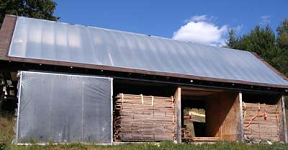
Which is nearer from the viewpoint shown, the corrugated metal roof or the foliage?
the corrugated metal roof

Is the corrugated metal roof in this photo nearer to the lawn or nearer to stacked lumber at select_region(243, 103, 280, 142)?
stacked lumber at select_region(243, 103, 280, 142)

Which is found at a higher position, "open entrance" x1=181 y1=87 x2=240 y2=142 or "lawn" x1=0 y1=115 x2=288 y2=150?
"open entrance" x1=181 y1=87 x2=240 y2=142

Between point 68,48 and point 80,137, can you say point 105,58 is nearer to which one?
point 68,48

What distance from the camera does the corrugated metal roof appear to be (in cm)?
1451

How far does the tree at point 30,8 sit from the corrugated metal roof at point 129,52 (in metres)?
15.9

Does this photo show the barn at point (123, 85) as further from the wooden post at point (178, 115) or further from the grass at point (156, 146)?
the grass at point (156, 146)

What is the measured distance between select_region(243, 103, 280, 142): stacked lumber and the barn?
5cm

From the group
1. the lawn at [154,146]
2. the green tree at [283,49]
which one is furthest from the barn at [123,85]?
the green tree at [283,49]

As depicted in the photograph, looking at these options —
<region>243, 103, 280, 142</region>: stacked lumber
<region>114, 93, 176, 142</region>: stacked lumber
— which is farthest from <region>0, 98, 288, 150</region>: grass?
<region>243, 103, 280, 142</region>: stacked lumber

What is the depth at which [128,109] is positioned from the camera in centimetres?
1523

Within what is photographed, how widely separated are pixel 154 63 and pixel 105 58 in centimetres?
220

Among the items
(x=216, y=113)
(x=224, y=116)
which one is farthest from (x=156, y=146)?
(x=216, y=113)

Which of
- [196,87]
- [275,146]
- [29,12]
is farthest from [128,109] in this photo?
[29,12]

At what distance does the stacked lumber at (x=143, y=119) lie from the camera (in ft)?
49.4
